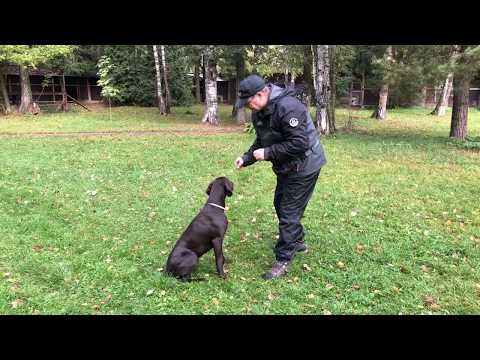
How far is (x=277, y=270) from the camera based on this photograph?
4.61 m

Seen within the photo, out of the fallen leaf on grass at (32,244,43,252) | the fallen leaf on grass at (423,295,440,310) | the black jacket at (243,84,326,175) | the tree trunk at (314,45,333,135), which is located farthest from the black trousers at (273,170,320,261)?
the tree trunk at (314,45,333,135)

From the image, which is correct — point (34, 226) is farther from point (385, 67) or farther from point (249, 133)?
point (249, 133)

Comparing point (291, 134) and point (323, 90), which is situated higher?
point (323, 90)

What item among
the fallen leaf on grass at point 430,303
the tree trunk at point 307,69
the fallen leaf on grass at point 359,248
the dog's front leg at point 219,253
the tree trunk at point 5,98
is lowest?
the fallen leaf on grass at point 430,303

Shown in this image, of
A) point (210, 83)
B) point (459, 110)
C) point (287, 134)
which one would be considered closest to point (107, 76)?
point (210, 83)

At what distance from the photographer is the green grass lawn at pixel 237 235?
4.16 m

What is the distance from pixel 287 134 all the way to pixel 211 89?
50.6 ft

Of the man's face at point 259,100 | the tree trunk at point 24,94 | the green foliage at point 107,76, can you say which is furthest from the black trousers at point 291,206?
the green foliage at point 107,76

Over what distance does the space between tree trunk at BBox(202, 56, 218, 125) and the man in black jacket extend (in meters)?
14.5

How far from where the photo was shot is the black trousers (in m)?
4.47

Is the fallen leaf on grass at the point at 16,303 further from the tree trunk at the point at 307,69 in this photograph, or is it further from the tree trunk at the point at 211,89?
the tree trunk at the point at 307,69

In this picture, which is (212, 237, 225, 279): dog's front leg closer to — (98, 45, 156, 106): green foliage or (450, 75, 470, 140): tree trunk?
(450, 75, 470, 140): tree trunk

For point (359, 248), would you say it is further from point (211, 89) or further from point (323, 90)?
point (211, 89)
